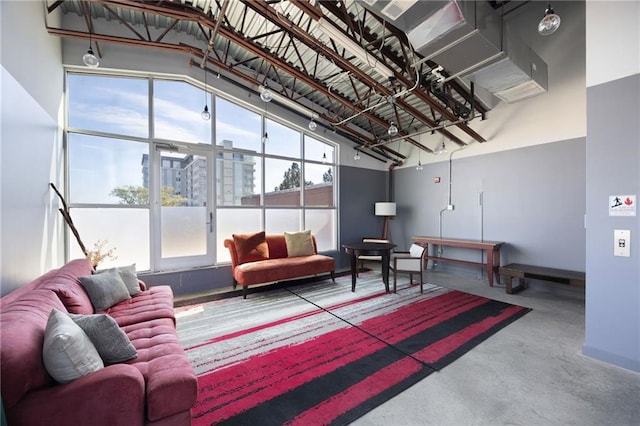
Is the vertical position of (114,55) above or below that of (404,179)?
above

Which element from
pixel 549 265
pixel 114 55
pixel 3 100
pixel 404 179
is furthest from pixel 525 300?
pixel 114 55

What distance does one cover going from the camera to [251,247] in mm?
4473

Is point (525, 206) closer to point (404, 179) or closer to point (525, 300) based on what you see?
point (525, 300)

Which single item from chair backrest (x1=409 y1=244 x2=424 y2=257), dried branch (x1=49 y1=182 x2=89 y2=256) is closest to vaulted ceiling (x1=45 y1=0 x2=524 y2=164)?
dried branch (x1=49 y1=182 x2=89 y2=256)

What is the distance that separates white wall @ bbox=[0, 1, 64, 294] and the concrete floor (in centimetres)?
324

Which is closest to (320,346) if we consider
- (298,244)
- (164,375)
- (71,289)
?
A: (164,375)

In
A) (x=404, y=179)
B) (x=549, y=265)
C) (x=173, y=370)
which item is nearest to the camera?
(x=173, y=370)

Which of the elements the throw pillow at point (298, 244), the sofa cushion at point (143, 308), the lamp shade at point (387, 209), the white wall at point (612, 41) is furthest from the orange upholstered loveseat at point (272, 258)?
the white wall at point (612, 41)

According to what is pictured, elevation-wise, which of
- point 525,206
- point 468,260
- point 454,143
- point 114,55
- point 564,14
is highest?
point 564,14

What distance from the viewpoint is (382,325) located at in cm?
301

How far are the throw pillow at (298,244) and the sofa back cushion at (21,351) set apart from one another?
3532 millimetres

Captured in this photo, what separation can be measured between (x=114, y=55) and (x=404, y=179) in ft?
20.4

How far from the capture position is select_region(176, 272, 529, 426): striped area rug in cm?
179

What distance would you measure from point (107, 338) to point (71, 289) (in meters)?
0.93
